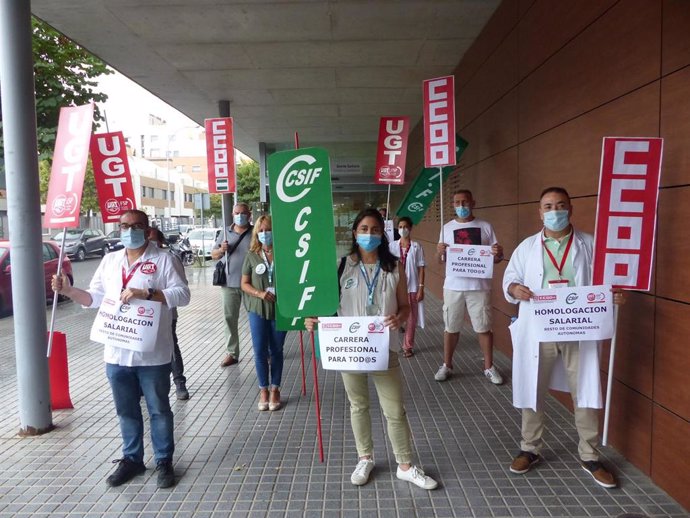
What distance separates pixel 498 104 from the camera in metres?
6.81

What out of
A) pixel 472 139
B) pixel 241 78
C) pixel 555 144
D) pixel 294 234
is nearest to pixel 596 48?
pixel 555 144

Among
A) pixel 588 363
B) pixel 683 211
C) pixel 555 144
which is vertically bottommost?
pixel 588 363

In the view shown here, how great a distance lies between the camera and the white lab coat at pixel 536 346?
3.54m

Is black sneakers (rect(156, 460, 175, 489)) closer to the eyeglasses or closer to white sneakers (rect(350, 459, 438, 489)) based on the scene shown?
white sneakers (rect(350, 459, 438, 489))

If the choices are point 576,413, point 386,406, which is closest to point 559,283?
point 576,413

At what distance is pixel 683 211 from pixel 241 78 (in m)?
8.29

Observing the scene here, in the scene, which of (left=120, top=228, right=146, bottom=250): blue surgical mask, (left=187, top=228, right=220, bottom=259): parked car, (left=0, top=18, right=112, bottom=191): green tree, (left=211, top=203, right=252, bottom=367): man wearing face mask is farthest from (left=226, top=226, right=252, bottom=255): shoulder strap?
(left=187, top=228, right=220, bottom=259): parked car

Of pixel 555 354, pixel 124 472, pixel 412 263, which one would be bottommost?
pixel 124 472

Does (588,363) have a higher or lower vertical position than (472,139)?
lower

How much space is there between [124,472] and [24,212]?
2.36 metres

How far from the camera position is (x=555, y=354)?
368 centimetres

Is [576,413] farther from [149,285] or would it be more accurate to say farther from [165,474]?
[149,285]

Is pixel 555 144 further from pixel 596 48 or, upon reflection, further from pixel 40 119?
pixel 40 119

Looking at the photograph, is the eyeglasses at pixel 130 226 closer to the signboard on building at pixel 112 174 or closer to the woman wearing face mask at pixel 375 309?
the woman wearing face mask at pixel 375 309
